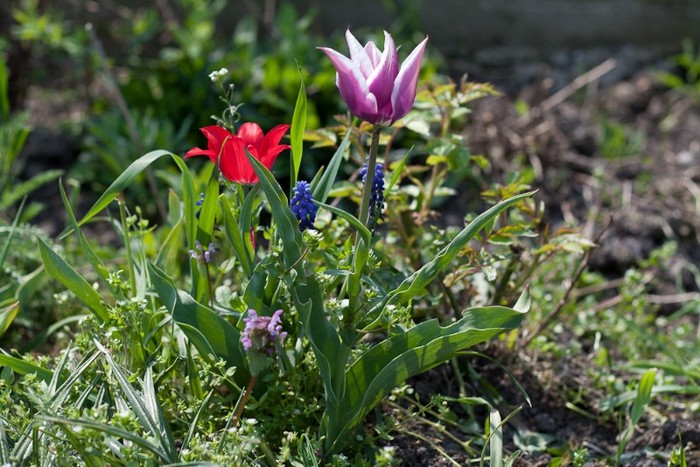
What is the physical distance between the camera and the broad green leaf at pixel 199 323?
1.65 meters

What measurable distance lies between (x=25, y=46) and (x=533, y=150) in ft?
7.06

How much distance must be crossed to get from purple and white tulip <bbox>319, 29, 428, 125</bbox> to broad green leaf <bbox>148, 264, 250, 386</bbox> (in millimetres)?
481

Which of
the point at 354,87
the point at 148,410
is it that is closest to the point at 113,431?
the point at 148,410

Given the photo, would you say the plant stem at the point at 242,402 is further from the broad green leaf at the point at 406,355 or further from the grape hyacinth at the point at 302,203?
the grape hyacinth at the point at 302,203

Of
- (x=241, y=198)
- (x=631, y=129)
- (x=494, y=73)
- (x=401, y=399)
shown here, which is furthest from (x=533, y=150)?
(x=241, y=198)

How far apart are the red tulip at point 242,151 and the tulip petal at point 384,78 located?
22 cm

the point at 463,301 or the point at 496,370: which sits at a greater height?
the point at 463,301

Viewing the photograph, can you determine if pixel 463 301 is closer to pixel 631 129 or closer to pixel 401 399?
pixel 401 399

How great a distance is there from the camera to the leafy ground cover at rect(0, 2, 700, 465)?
1616 mm

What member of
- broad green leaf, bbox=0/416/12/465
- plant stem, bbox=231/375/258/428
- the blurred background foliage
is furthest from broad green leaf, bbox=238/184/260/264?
the blurred background foliage

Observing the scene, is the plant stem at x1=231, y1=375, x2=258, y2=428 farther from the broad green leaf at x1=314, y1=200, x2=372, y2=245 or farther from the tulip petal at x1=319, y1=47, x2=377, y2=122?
the tulip petal at x1=319, y1=47, x2=377, y2=122

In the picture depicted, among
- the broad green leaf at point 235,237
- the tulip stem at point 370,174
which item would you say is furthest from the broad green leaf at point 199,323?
the tulip stem at point 370,174

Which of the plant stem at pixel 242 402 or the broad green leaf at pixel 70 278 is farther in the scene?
the broad green leaf at pixel 70 278

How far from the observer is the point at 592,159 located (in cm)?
374
